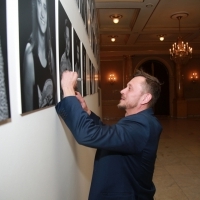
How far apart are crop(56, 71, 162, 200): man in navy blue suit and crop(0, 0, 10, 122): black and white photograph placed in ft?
2.25

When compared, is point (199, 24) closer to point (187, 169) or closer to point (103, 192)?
point (187, 169)

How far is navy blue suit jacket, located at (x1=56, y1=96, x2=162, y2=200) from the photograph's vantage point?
4.71 feet

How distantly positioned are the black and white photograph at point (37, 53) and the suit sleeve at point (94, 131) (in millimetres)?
124

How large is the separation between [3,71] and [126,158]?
3.97 ft

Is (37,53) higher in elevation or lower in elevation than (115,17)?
lower

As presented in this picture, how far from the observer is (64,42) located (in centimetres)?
160

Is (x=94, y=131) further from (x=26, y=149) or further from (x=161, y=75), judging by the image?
(x=161, y=75)

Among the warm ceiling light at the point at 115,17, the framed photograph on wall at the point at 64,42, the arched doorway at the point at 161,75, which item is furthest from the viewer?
the arched doorway at the point at 161,75

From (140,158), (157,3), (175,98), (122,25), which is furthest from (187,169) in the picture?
(175,98)

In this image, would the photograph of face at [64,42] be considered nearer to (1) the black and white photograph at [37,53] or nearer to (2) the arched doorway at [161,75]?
(1) the black and white photograph at [37,53]

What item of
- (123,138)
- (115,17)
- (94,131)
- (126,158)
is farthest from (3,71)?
(115,17)

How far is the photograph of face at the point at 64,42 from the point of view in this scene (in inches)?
58.9

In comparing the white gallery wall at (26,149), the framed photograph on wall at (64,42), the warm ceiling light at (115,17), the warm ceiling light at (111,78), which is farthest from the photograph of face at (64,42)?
the warm ceiling light at (111,78)

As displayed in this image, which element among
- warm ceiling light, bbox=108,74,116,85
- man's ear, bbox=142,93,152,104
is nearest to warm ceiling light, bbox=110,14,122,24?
warm ceiling light, bbox=108,74,116,85
